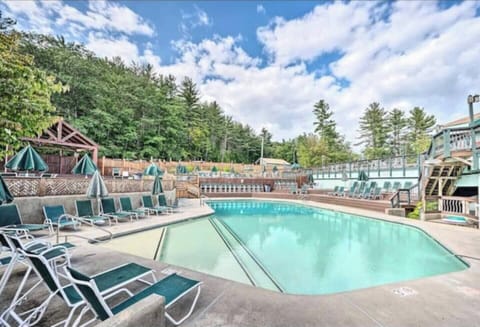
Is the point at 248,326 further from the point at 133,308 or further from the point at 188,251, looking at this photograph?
the point at 188,251

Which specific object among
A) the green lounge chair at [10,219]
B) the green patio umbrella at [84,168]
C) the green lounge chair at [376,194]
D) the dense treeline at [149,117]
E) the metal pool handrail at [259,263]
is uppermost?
the dense treeline at [149,117]

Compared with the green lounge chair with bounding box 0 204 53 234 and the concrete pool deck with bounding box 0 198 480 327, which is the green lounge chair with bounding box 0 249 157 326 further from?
the green lounge chair with bounding box 0 204 53 234

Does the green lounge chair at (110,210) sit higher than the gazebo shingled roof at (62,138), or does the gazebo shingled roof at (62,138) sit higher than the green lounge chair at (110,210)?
the gazebo shingled roof at (62,138)

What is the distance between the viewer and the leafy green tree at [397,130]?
34.0 meters

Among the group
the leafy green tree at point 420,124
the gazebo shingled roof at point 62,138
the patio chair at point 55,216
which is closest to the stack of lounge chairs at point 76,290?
the patio chair at point 55,216

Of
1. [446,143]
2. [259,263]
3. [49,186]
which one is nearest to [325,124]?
[446,143]

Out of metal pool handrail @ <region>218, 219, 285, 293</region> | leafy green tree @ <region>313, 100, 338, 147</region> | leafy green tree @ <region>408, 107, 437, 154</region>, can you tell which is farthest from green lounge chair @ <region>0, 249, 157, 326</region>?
leafy green tree @ <region>408, 107, 437, 154</region>

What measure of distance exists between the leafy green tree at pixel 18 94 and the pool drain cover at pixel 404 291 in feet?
20.6

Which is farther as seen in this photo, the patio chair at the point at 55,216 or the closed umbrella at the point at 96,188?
the closed umbrella at the point at 96,188

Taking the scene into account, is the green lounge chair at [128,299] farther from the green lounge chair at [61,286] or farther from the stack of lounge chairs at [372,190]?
the stack of lounge chairs at [372,190]

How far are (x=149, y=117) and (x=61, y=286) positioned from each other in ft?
94.9

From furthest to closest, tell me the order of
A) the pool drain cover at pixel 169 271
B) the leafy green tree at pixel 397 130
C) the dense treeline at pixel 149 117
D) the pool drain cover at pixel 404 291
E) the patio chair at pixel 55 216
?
the leafy green tree at pixel 397 130
the dense treeline at pixel 149 117
the patio chair at pixel 55 216
the pool drain cover at pixel 169 271
the pool drain cover at pixel 404 291

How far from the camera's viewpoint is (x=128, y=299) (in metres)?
1.98

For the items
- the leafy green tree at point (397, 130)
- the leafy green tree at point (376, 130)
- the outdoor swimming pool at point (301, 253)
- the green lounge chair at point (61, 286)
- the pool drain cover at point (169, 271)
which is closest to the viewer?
the green lounge chair at point (61, 286)
